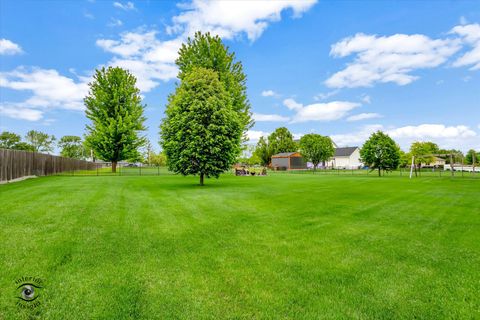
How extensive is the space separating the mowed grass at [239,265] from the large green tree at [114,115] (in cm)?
2915

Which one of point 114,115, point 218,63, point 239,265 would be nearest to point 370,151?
point 218,63

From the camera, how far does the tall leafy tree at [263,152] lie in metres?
81.1

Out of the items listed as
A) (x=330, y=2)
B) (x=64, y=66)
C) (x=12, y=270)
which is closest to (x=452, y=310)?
(x=12, y=270)

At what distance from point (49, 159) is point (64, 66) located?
31.7 ft

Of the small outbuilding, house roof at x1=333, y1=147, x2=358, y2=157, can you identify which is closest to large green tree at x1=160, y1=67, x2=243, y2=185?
the small outbuilding

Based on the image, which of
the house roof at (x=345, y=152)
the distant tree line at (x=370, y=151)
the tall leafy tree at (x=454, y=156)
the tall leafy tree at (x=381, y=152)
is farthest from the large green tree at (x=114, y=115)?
the house roof at (x=345, y=152)

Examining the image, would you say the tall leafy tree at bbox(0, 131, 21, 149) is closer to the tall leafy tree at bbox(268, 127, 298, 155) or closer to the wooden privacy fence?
the wooden privacy fence

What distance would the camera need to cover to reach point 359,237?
5918 millimetres

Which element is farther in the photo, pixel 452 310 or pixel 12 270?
pixel 12 270

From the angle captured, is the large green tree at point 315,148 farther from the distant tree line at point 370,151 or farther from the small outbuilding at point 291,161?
the small outbuilding at point 291,161

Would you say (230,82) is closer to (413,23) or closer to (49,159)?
(413,23)

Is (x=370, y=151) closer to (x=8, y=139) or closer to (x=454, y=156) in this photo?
(x=454, y=156)

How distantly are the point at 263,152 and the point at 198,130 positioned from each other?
65.7 m

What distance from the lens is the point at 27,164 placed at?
23000mm
